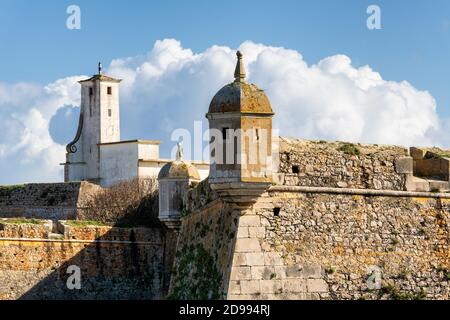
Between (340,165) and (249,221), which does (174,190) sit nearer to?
(340,165)

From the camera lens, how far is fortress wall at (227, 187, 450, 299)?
104 ft

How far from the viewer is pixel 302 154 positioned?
32781 mm

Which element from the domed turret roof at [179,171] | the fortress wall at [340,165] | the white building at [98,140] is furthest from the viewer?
the white building at [98,140]

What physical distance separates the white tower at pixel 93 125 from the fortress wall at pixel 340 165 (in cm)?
5186

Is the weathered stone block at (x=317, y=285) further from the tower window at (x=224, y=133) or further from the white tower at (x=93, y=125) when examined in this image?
the white tower at (x=93, y=125)

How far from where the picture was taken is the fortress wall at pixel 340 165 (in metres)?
32.7

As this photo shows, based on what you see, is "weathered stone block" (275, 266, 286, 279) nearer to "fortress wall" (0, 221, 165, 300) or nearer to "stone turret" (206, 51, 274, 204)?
"stone turret" (206, 51, 274, 204)

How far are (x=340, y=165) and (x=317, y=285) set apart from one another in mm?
2750

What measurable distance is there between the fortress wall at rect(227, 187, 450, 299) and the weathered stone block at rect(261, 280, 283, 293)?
0.07ft

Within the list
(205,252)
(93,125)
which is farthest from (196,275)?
(93,125)

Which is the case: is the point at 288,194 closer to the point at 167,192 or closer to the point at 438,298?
the point at 438,298

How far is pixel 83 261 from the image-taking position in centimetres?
5762

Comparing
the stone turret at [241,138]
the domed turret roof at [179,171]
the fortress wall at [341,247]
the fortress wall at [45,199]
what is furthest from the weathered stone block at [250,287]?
the fortress wall at [45,199]

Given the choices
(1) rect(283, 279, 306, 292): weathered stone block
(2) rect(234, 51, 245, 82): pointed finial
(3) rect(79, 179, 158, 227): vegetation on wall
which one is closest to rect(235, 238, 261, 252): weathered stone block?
(1) rect(283, 279, 306, 292): weathered stone block
